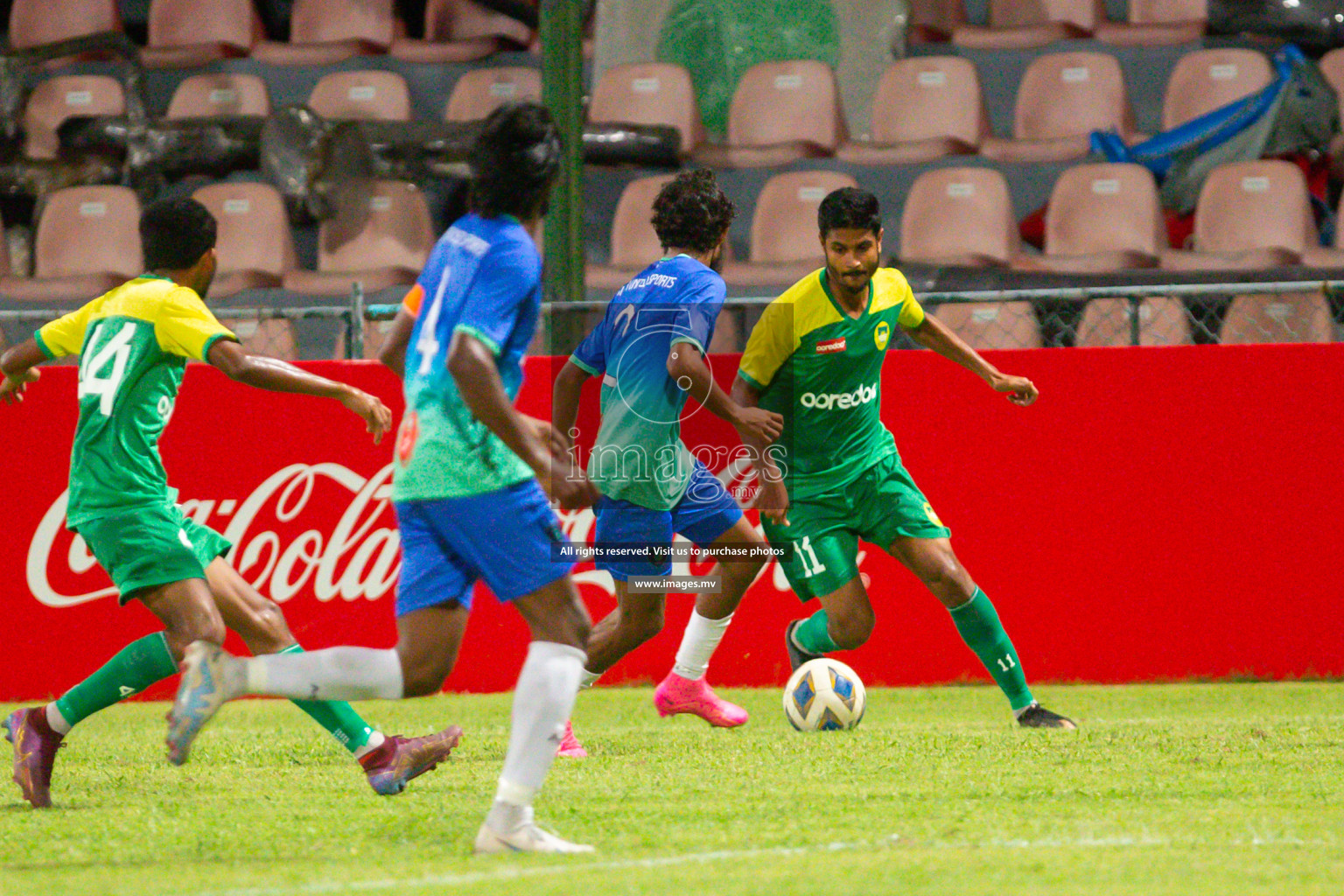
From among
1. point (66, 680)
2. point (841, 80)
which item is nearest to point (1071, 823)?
point (66, 680)

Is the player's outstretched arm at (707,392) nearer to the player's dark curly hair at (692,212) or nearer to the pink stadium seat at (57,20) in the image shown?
the player's dark curly hair at (692,212)

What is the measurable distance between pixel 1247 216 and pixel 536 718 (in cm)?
792

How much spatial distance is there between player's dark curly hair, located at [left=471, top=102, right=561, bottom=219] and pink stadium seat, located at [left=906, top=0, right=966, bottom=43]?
9.70 m

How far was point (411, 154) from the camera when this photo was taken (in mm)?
11586

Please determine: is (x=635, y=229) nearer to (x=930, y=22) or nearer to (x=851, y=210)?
(x=930, y=22)

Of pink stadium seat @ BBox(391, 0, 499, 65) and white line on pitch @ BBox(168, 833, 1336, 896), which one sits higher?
pink stadium seat @ BBox(391, 0, 499, 65)

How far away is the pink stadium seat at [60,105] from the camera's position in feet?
42.1

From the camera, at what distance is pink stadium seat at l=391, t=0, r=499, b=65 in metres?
13.2

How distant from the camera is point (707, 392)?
592cm

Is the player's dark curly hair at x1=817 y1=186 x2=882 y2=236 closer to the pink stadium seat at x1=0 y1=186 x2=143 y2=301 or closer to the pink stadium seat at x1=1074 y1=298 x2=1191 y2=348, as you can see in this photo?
the pink stadium seat at x1=1074 y1=298 x2=1191 y2=348

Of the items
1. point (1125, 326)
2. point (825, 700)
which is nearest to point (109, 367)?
point (825, 700)

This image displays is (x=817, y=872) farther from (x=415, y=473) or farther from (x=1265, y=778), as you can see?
(x=1265, y=778)

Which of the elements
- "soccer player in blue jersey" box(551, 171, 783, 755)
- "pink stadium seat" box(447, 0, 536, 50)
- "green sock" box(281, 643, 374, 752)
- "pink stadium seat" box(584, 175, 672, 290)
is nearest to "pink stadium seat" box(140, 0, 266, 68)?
"pink stadium seat" box(447, 0, 536, 50)

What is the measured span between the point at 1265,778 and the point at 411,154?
8.05 m
